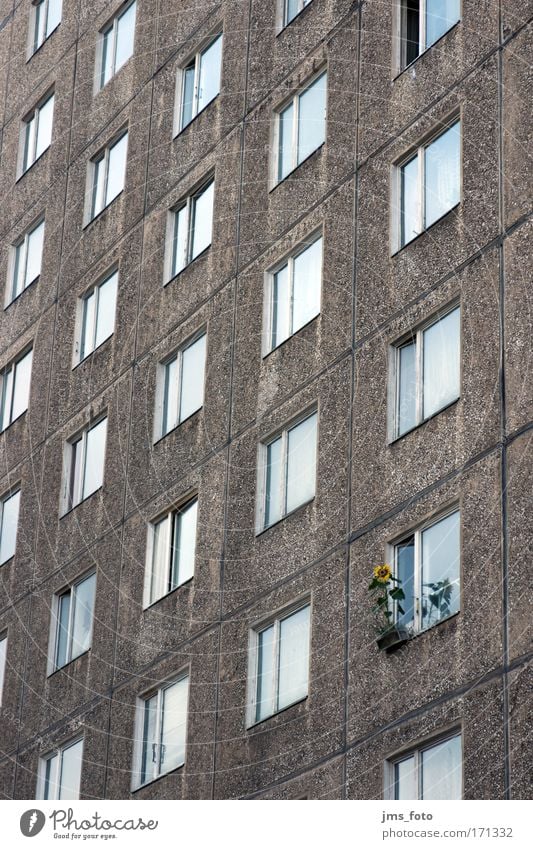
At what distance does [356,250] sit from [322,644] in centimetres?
658

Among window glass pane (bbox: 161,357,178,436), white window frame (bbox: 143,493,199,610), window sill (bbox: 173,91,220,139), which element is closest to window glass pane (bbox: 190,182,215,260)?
window sill (bbox: 173,91,220,139)

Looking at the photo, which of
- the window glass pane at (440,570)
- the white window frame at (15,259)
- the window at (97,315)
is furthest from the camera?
the white window frame at (15,259)

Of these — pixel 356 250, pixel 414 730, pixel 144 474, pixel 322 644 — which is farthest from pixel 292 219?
pixel 414 730

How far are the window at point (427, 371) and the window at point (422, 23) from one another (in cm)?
515

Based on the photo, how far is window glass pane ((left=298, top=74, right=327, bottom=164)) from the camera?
120ft

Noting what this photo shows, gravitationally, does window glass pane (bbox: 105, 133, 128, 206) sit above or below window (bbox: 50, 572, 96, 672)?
above

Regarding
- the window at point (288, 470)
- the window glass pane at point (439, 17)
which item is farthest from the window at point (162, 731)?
the window glass pane at point (439, 17)

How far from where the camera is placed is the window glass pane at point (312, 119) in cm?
3662

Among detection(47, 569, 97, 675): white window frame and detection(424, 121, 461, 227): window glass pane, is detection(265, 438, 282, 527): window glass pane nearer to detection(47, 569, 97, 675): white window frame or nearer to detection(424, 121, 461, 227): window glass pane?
detection(424, 121, 461, 227): window glass pane

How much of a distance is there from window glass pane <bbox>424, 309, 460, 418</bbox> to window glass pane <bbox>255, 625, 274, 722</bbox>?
4934mm

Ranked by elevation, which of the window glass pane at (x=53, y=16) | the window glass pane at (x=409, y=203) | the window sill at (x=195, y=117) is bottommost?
the window glass pane at (x=409, y=203)

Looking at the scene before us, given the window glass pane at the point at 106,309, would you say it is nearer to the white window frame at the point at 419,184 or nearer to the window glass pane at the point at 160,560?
the window glass pane at the point at 160,560

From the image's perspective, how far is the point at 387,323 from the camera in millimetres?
32906

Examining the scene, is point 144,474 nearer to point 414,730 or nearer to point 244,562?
point 244,562
